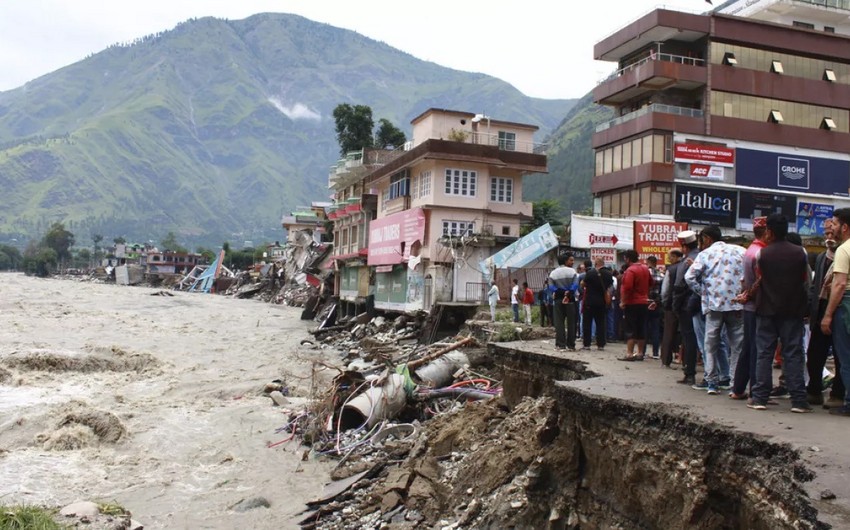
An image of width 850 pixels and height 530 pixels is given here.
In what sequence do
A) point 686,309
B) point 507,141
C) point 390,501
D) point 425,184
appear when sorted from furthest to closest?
1. point 507,141
2. point 425,184
3. point 390,501
4. point 686,309

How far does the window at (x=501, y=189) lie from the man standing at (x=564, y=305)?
2324cm

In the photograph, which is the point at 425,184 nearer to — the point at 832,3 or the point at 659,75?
the point at 659,75

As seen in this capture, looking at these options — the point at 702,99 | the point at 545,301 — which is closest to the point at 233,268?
the point at 702,99

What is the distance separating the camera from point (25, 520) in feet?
21.4

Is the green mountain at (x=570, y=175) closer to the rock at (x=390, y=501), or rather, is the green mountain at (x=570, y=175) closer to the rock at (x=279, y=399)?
the rock at (x=279, y=399)

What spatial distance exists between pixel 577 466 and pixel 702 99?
1356 inches

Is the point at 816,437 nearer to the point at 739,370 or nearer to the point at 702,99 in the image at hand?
the point at 739,370

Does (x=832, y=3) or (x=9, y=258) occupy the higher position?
(x=832, y=3)

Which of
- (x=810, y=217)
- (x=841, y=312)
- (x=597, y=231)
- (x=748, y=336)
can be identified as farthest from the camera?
(x=810, y=217)

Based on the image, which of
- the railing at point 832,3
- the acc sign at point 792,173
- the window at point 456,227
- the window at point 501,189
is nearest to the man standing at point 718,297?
the window at point 456,227

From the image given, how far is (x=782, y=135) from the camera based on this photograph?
123ft

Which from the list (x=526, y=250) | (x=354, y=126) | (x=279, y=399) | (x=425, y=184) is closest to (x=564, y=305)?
(x=279, y=399)

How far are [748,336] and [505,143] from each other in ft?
105

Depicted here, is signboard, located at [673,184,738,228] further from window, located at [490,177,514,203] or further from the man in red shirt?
the man in red shirt
